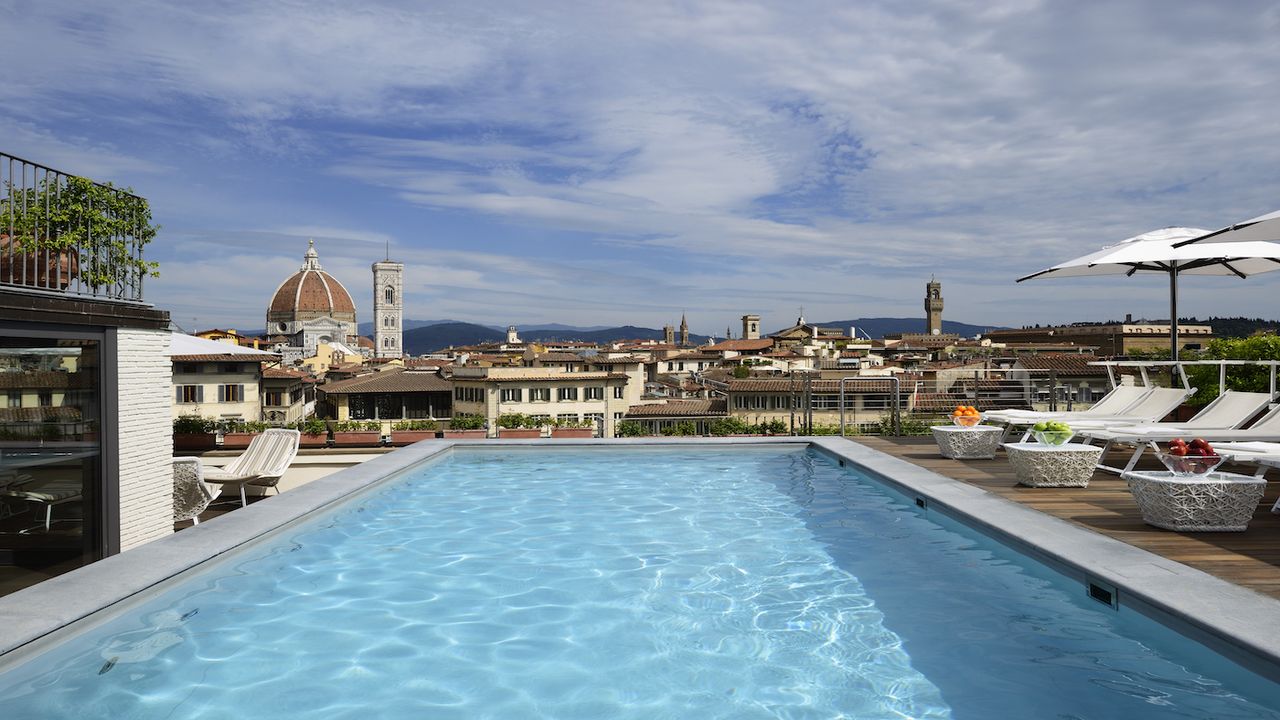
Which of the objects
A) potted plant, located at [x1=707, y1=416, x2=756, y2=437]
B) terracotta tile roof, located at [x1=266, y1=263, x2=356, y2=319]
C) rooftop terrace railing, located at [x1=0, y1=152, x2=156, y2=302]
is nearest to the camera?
rooftop terrace railing, located at [x1=0, y1=152, x2=156, y2=302]

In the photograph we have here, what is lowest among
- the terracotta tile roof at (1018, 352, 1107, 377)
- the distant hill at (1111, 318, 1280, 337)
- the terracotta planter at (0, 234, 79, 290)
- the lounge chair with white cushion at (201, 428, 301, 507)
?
the lounge chair with white cushion at (201, 428, 301, 507)

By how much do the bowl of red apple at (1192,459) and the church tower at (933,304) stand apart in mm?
175545

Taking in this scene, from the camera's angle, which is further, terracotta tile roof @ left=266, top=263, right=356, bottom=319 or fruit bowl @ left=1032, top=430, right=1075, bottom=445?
terracotta tile roof @ left=266, top=263, right=356, bottom=319

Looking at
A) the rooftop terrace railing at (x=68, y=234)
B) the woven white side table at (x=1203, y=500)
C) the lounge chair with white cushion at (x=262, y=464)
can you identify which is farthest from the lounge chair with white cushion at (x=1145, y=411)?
the rooftop terrace railing at (x=68, y=234)

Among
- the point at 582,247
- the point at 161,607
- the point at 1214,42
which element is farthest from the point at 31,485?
the point at 582,247

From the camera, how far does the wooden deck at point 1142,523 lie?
4.34 meters

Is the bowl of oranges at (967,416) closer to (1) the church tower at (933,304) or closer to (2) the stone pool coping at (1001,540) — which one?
(2) the stone pool coping at (1001,540)

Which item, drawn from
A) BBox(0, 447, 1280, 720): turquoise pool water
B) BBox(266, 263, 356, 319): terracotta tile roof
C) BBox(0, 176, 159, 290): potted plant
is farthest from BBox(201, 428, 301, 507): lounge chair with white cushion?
Result: BBox(266, 263, 356, 319): terracotta tile roof

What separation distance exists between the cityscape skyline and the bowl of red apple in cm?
280

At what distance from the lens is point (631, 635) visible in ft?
15.4

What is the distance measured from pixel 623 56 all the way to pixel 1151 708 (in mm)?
14080

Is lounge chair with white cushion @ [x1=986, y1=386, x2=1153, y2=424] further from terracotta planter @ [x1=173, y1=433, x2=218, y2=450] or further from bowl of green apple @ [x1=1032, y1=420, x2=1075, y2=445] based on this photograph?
terracotta planter @ [x1=173, y1=433, x2=218, y2=450]

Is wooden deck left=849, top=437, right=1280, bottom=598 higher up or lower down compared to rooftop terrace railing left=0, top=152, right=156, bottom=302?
lower down

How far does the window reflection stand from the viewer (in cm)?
512
